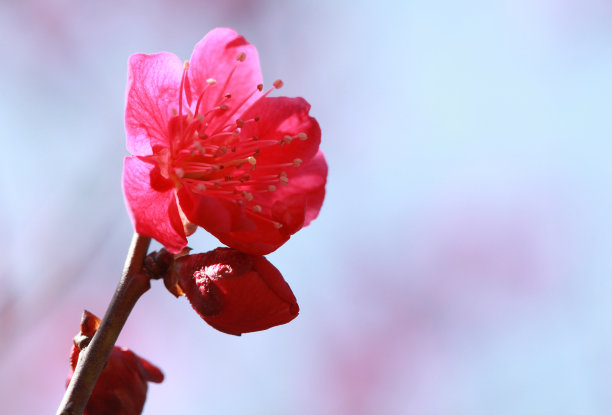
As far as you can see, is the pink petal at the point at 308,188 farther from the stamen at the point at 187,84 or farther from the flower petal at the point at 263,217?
the stamen at the point at 187,84

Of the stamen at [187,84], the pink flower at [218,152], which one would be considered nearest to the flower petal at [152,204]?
the pink flower at [218,152]

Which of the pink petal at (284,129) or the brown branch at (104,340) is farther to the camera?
the pink petal at (284,129)

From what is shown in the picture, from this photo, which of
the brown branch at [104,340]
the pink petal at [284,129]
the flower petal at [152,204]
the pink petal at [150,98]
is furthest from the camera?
the pink petal at [284,129]

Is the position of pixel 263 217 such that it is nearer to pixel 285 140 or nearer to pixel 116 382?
pixel 285 140

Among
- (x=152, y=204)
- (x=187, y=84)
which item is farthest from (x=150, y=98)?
(x=152, y=204)

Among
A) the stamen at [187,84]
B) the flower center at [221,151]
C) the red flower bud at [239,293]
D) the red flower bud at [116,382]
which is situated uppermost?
the stamen at [187,84]

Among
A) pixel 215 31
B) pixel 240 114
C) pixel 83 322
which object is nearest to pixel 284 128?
pixel 240 114

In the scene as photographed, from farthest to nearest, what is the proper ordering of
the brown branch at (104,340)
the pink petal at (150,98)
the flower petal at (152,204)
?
the pink petal at (150,98)
the flower petal at (152,204)
the brown branch at (104,340)

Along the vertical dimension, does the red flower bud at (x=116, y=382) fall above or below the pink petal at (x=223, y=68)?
below

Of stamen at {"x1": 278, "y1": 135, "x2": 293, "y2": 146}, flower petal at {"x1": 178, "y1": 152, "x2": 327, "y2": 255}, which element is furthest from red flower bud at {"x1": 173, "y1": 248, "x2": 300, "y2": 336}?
stamen at {"x1": 278, "y1": 135, "x2": 293, "y2": 146}
